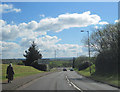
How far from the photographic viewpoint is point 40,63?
79.1 meters

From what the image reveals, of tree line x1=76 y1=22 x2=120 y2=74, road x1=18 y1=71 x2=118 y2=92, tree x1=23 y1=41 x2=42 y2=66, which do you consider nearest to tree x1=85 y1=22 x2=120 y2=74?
tree line x1=76 y1=22 x2=120 y2=74

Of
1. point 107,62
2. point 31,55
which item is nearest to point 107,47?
point 107,62

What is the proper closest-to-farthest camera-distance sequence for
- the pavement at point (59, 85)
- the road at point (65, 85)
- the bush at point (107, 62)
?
the pavement at point (59, 85) < the road at point (65, 85) < the bush at point (107, 62)

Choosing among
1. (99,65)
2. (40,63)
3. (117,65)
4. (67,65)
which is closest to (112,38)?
(99,65)

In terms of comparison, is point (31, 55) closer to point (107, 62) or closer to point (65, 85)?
point (107, 62)

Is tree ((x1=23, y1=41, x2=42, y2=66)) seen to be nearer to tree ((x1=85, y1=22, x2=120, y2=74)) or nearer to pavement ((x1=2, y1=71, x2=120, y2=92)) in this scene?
tree ((x1=85, y1=22, x2=120, y2=74))

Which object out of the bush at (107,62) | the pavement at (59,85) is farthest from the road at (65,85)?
the bush at (107,62)

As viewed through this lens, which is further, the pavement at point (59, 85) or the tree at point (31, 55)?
the tree at point (31, 55)

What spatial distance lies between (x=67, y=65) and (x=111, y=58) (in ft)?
460

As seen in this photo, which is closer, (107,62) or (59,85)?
(59,85)

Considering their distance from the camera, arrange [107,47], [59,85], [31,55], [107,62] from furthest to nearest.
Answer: [31,55] → [107,47] → [107,62] → [59,85]

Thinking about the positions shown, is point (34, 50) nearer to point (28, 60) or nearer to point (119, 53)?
point (28, 60)

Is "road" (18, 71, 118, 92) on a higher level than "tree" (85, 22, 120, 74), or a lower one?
lower

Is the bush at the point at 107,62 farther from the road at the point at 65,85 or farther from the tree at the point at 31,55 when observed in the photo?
the tree at the point at 31,55
